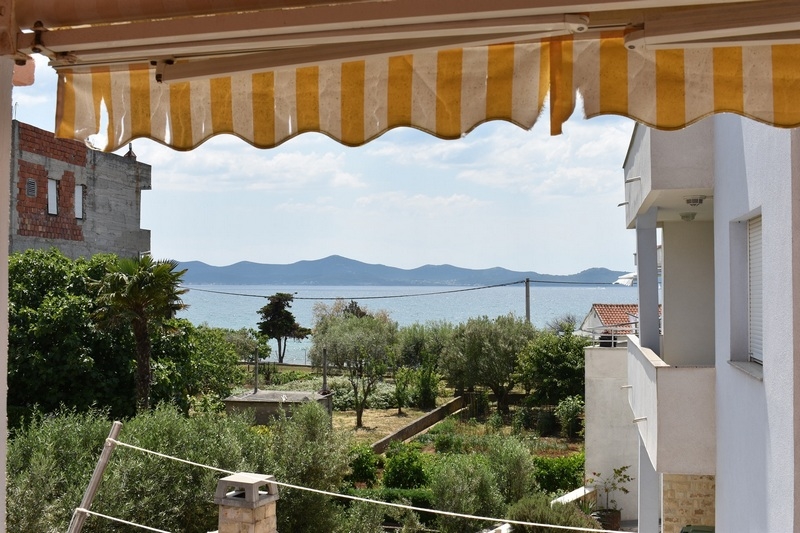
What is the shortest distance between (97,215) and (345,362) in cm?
1435

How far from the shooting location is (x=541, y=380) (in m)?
26.0

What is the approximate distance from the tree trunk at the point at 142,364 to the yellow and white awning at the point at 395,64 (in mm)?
16312

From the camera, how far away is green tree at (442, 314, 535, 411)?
29.2m

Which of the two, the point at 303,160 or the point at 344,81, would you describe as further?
the point at 303,160

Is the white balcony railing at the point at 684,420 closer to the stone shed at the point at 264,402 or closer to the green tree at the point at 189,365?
the green tree at the point at 189,365

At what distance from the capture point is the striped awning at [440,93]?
6.79 feet

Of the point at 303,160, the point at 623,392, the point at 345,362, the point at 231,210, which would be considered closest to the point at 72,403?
the point at 623,392

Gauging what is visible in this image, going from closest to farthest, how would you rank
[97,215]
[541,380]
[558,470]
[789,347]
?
[789,347]
[558,470]
[97,215]
[541,380]

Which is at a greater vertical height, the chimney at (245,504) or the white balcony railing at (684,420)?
the white balcony railing at (684,420)

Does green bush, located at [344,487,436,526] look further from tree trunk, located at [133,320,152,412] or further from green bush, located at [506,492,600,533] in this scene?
tree trunk, located at [133,320,152,412]

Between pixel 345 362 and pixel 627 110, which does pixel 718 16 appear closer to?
pixel 627 110

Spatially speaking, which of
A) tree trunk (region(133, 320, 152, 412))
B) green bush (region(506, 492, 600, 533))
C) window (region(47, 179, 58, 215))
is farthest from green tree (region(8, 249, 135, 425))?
green bush (region(506, 492, 600, 533))

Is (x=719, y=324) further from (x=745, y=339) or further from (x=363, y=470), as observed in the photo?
(x=363, y=470)

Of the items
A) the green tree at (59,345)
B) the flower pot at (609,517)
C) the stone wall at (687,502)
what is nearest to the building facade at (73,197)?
the green tree at (59,345)
